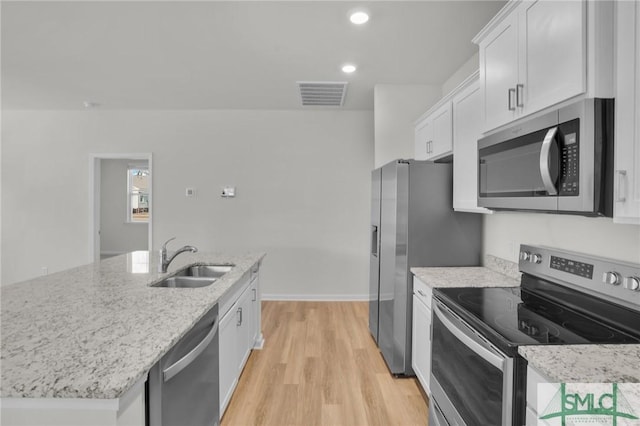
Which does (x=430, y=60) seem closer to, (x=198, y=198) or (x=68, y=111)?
(x=198, y=198)

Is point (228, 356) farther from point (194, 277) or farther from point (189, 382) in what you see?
point (189, 382)

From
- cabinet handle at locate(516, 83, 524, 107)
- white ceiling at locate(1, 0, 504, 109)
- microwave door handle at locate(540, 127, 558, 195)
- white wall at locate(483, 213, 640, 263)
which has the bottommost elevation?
white wall at locate(483, 213, 640, 263)

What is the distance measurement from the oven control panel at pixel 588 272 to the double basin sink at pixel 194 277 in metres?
1.90

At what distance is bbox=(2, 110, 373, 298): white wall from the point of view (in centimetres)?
477

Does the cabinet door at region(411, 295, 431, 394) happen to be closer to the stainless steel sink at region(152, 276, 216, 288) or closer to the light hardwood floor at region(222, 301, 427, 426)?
the light hardwood floor at region(222, 301, 427, 426)

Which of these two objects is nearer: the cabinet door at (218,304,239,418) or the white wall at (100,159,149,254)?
the cabinet door at (218,304,239,418)

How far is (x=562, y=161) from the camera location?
1277 millimetres

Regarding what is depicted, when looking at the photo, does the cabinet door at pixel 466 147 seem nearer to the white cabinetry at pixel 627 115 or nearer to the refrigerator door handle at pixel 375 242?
the refrigerator door handle at pixel 375 242

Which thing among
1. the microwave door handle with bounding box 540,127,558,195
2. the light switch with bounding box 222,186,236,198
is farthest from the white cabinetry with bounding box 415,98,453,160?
the light switch with bounding box 222,186,236,198

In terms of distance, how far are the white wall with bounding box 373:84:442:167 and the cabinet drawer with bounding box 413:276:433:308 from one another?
5.49 ft

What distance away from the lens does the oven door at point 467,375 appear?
3.86 ft

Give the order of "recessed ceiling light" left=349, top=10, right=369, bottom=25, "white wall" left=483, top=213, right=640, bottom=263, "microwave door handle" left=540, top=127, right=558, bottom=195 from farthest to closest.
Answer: "recessed ceiling light" left=349, top=10, right=369, bottom=25 < "white wall" left=483, top=213, right=640, bottom=263 < "microwave door handle" left=540, top=127, right=558, bottom=195
